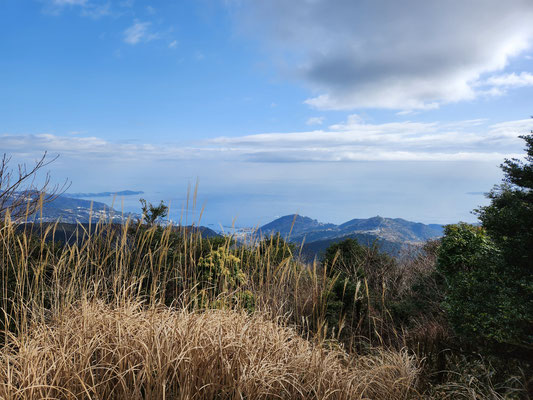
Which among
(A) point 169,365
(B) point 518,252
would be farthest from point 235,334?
(B) point 518,252

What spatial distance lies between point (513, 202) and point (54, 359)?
5623 millimetres

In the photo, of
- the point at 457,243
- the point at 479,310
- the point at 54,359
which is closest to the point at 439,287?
the point at 457,243

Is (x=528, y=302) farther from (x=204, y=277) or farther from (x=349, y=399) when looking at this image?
(x=204, y=277)

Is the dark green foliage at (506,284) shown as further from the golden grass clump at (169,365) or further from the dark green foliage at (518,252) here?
the golden grass clump at (169,365)

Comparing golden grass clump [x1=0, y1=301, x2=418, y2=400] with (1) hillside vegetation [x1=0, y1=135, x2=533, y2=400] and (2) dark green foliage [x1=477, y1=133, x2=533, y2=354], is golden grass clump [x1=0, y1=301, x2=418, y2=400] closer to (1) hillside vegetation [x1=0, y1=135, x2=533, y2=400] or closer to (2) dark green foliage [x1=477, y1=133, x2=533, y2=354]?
(1) hillside vegetation [x1=0, y1=135, x2=533, y2=400]

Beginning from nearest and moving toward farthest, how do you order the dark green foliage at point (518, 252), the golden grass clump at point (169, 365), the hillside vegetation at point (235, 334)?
1. the golden grass clump at point (169, 365)
2. the hillside vegetation at point (235, 334)
3. the dark green foliage at point (518, 252)

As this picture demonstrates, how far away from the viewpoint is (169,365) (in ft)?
9.55

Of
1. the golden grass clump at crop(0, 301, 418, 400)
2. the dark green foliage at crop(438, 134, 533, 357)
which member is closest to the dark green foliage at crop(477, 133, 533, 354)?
the dark green foliage at crop(438, 134, 533, 357)

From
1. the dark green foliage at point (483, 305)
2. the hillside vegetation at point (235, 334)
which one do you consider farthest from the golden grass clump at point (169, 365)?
the dark green foliage at point (483, 305)

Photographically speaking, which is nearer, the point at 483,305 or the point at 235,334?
the point at 235,334

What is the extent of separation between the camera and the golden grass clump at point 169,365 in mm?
2771

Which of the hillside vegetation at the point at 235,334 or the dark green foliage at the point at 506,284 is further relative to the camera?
the dark green foliage at the point at 506,284

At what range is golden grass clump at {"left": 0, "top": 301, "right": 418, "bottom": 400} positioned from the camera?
2771 millimetres

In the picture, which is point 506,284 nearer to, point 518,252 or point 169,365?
point 518,252
